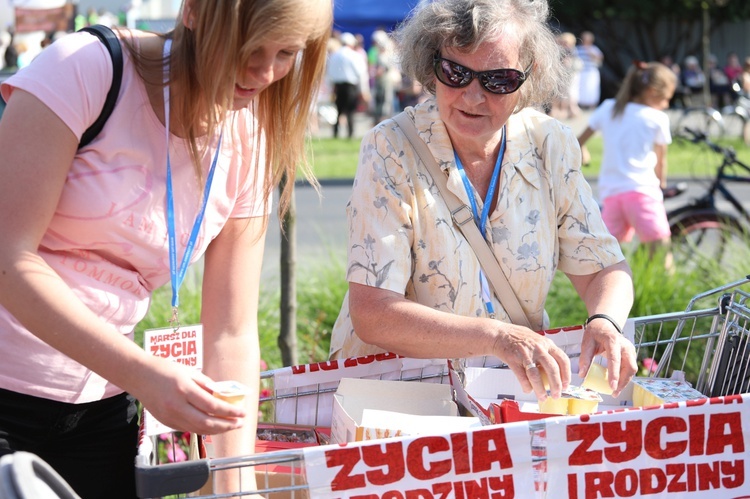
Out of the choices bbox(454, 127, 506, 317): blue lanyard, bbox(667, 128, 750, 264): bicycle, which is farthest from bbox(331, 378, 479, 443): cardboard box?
bbox(667, 128, 750, 264): bicycle

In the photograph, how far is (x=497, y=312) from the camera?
284cm

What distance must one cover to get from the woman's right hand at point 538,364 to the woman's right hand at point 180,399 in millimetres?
793

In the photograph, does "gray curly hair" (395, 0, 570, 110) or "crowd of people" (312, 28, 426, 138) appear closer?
"gray curly hair" (395, 0, 570, 110)

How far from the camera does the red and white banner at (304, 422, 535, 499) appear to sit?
6.43 feet

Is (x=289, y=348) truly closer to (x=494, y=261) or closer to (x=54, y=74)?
(x=494, y=261)

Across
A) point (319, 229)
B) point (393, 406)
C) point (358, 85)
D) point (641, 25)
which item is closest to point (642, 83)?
point (319, 229)

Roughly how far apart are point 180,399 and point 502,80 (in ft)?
4.61

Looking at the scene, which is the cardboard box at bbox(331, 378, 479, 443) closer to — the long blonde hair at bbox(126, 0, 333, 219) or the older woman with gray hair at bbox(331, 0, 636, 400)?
the older woman with gray hair at bbox(331, 0, 636, 400)

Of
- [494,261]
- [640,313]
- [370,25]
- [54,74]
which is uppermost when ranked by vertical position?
[54,74]

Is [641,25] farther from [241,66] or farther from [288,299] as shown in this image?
[241,66]

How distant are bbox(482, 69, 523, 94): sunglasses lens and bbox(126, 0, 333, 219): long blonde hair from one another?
667 mm

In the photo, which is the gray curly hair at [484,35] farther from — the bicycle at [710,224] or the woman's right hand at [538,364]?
the bicycle at [710,224]

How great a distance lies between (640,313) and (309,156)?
3637 millimetres

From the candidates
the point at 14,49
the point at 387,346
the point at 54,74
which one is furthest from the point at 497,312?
the point at 14,49
